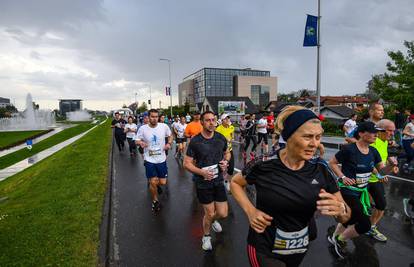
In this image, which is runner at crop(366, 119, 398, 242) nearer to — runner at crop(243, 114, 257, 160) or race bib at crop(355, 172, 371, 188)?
race bib at crop(355, 172, 371, 188)

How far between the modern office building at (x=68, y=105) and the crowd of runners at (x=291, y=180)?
16381cm

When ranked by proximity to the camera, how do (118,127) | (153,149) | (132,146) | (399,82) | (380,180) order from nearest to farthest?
1. (380,180)
2. (153,149)
3. (132,146)
4. (118,127)
5. (399,82)

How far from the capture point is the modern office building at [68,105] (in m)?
152

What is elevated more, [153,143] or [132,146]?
[153,143]

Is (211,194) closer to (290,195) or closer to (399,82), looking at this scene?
(290,195)

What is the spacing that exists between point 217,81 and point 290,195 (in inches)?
3537

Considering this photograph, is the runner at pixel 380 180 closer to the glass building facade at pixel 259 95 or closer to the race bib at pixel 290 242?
the race bib at pixel 290 242

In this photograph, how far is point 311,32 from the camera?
13836 millimetres

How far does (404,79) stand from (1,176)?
88.1ft

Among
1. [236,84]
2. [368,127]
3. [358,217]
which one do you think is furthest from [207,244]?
[236,84]

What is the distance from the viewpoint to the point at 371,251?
13.2 ft

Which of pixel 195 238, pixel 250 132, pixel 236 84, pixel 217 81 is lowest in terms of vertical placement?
pixel 195 238

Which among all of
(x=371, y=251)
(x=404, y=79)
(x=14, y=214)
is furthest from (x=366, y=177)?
(x=404, y=79)

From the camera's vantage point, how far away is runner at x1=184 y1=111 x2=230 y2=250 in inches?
159
